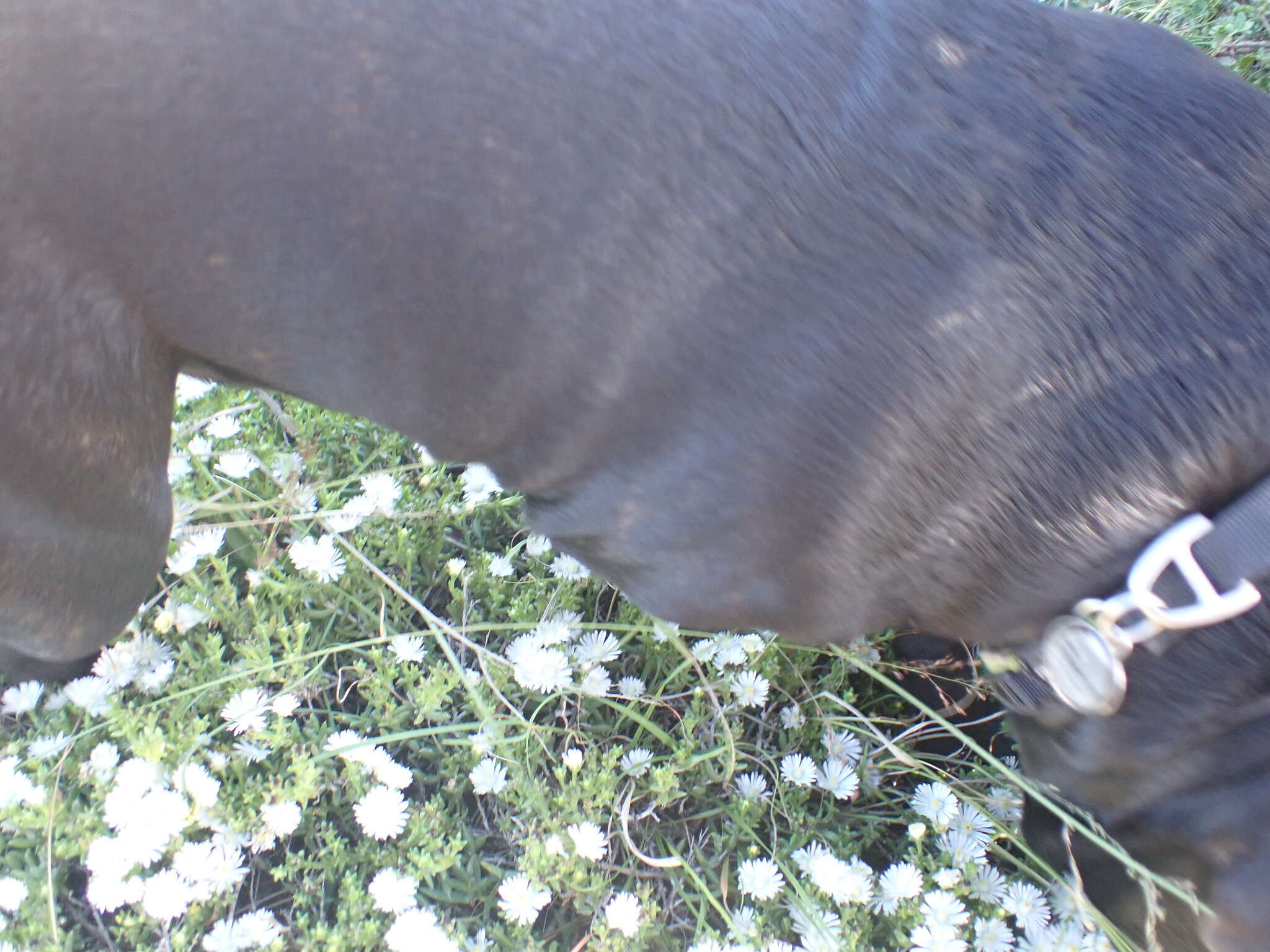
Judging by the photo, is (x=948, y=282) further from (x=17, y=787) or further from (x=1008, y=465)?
(x=17, y=787)

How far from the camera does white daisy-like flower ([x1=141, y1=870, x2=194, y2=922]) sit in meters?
1.53

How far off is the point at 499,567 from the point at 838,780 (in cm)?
72

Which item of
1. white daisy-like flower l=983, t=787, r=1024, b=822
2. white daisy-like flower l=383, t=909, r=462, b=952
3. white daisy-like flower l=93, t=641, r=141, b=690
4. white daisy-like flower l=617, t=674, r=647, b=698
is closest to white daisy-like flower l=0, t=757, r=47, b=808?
white daisy-like flower l=93, t=641, r=141, b=690

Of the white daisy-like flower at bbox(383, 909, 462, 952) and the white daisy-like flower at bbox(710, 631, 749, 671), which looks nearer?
the white daisy-like flower at bbox(383, 909, 462, 952)

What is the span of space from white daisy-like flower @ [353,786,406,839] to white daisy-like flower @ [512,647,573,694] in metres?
0.28

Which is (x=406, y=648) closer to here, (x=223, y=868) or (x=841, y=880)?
(x=223, y=868)

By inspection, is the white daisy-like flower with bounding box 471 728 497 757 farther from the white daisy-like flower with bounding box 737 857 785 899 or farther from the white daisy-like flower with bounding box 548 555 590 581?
the white daisy-like flower with bounding box 737 857 785 899

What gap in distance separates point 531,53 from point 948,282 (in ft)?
1.65

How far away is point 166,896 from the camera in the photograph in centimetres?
153

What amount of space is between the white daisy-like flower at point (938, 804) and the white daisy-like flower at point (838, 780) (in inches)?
4.2

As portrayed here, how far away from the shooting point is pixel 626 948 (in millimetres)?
1609

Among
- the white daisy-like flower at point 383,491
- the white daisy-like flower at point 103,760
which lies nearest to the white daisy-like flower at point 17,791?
the white daisy-like flower at point 103,760

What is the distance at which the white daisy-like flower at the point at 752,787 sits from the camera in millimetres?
1775

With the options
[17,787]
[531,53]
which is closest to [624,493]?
[531,53]
